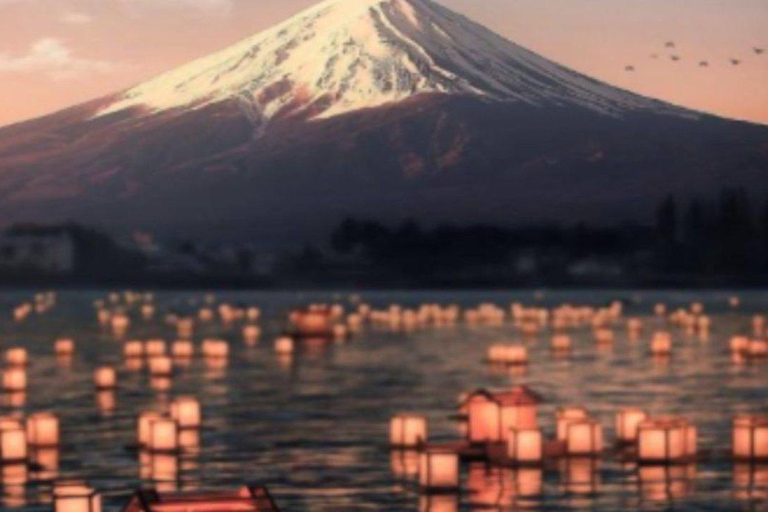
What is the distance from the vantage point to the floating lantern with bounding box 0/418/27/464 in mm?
29938

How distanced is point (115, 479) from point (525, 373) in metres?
24.1

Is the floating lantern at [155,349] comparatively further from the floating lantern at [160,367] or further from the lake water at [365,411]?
the floating lantern at [160,367]

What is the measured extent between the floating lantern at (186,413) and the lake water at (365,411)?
1.25ft

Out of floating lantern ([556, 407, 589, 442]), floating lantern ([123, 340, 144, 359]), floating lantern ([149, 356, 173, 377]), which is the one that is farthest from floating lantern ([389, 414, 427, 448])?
floating lantern ([123, 340, 144, 359])

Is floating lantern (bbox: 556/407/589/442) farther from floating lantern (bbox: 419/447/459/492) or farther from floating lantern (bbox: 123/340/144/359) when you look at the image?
floating lantern (bbox: 123/340/144/359)

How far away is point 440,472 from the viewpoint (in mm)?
26484

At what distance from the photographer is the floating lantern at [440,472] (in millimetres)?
26469

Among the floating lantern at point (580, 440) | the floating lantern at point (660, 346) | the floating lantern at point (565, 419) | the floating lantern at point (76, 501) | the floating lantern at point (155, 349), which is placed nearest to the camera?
the floating lantern at point (76, 501)

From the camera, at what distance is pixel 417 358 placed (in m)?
59.0

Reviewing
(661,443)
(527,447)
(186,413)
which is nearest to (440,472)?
(527,447)

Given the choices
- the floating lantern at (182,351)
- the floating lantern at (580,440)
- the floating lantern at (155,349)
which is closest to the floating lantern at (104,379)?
the floating lantern at (155,349)

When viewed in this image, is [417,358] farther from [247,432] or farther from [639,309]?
[639,309]

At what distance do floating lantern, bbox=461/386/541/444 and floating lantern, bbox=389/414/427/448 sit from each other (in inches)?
35.5

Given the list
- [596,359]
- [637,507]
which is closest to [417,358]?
[596,359]
